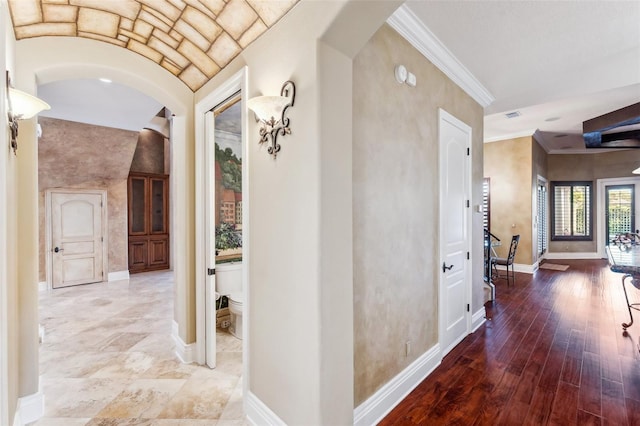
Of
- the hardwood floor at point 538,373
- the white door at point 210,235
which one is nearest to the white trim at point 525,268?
the hardwood floor at point 538,373

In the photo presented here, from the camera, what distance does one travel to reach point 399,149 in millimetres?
2244

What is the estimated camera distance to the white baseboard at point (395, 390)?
1.95 meters

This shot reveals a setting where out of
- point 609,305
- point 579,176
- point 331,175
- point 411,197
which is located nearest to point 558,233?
point 579,176

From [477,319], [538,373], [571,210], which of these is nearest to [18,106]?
[538,373]

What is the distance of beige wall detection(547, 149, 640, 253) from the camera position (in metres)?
8.24

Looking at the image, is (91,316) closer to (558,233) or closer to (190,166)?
(190,166)

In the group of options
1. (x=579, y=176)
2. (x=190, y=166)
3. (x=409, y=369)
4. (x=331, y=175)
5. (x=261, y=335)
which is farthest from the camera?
(x=579, y=176)

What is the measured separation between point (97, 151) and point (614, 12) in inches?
287

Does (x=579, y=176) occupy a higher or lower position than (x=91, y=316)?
higher

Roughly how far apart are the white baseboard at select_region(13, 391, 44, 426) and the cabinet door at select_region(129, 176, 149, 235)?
591cm

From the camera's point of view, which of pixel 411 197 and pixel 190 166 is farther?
pixel 190 166

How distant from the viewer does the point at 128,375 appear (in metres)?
2.66

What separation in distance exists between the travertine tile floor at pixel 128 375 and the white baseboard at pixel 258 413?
105 mm

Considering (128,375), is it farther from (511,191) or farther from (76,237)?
(511,191)
